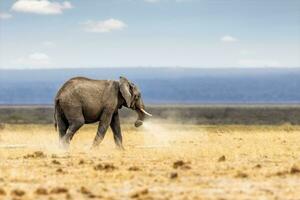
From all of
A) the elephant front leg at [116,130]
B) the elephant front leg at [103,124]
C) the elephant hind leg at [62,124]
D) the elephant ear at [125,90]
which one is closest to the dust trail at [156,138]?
the elephant front leg at [116,130]

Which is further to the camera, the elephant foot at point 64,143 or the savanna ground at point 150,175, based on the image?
the elephant foot at point 64,143

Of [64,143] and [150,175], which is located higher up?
[150,175]

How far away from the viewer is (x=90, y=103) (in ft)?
105

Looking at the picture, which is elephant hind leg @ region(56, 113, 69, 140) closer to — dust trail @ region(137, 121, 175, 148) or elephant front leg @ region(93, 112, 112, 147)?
elephant front leg @ region(93, 112, 112, 147)

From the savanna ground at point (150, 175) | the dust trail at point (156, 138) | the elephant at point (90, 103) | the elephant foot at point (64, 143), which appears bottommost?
the dust trail at point (156, 138)

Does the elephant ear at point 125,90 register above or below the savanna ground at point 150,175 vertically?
above

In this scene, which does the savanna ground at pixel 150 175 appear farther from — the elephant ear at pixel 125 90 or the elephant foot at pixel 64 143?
the elephant ear at pixel 125 90

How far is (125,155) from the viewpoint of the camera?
29.6m

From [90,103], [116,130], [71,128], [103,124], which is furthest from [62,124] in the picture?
[116,130]

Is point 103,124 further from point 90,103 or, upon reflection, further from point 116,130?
Answer: point 90,103

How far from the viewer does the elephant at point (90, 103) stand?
105ft

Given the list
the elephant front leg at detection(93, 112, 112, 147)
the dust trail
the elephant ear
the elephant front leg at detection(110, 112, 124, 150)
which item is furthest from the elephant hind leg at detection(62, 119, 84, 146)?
the dust trail

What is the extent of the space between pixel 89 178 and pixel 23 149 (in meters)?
12.8

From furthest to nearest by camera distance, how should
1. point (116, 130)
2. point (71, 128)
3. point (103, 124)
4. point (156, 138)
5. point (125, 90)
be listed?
point (156, 138) → point (116, 130) → point (125, 90) → point (103, 124) → point (71, 128)
